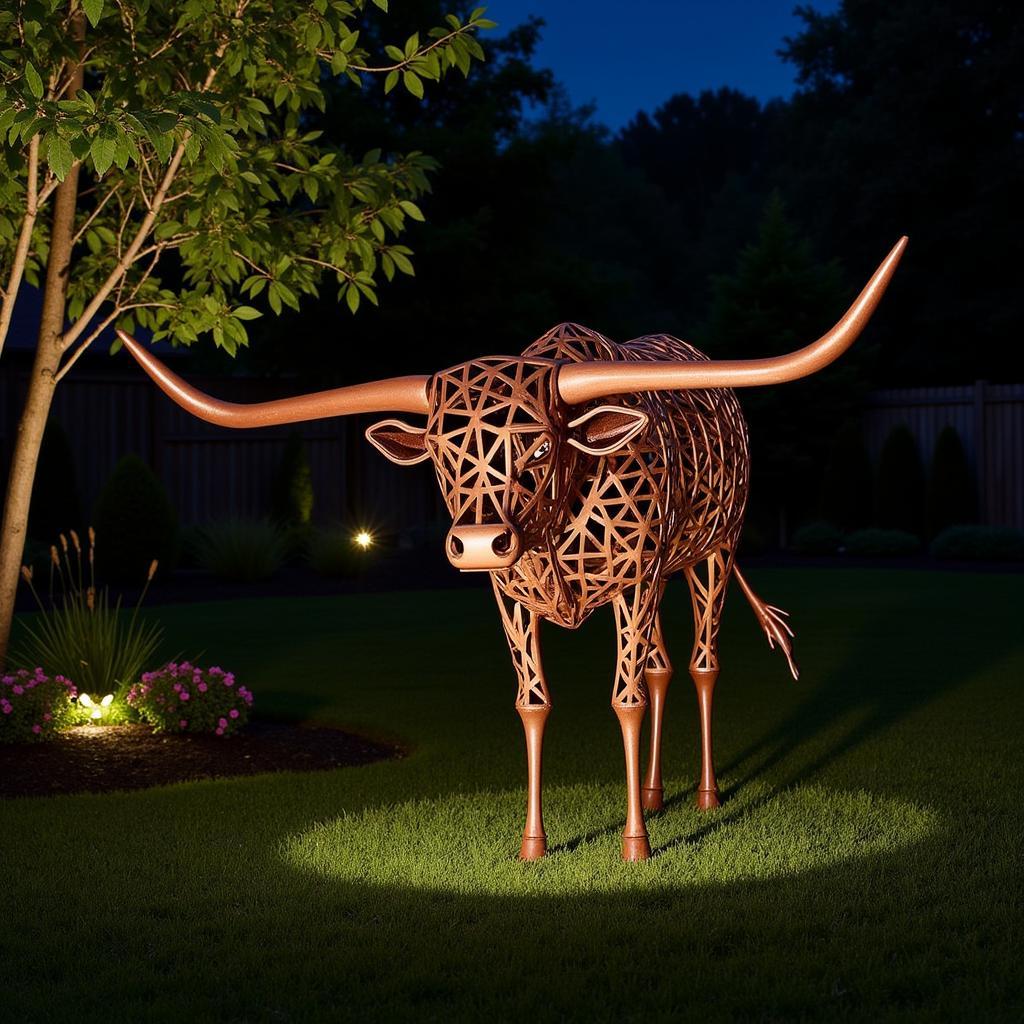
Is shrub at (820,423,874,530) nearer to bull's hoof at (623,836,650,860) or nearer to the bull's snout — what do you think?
bull's hoof at (623,836,650,860)

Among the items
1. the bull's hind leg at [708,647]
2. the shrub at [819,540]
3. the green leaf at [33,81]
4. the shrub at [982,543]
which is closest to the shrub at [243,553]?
the shrub at [819,540]

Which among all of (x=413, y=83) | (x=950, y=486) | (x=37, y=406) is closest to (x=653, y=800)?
(x=413, y=83)

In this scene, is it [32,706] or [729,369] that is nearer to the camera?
[729,369]

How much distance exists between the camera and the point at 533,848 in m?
6.61

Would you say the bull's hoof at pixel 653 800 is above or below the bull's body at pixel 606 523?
below

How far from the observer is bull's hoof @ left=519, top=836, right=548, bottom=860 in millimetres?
6598

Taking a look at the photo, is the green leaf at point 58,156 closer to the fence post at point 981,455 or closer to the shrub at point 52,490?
the shrub at point 52,490

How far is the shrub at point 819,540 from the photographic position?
25578mm

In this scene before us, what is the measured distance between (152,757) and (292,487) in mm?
14833

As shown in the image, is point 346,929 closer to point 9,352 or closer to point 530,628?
point 530,628

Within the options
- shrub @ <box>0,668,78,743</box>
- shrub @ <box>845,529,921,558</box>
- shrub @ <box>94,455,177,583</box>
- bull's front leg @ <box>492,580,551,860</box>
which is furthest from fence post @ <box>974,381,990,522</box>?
bull's front leg @ <box>492,580,551,860</box>

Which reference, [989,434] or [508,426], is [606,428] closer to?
[508,426]

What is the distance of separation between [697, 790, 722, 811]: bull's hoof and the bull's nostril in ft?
9.55

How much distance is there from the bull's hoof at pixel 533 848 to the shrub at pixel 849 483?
20.6 metres
